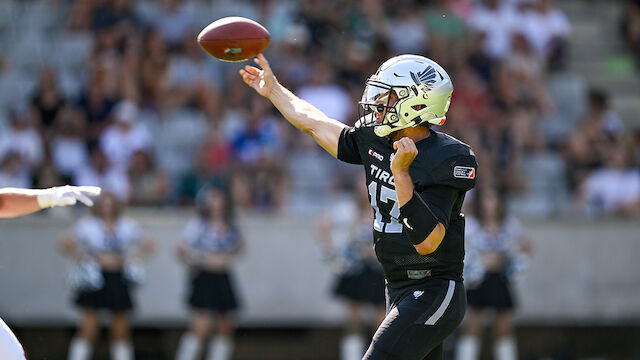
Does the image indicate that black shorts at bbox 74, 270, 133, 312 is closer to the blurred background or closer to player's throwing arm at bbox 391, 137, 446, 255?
the blurred background

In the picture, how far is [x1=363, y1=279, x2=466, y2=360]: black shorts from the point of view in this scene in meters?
4.82

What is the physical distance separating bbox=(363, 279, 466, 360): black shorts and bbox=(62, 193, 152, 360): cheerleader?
5286mm

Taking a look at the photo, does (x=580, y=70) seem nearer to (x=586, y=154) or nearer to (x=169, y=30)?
(x=586, y=154)

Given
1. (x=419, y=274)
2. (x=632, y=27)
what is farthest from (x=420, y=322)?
(x=632, y=27)

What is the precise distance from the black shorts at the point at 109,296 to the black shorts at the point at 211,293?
620 mm

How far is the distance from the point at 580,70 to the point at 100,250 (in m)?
6.99

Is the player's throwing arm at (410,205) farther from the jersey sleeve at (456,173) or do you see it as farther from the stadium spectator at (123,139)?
the stadium spectator at (123,139)

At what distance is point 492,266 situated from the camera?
10.3 metres

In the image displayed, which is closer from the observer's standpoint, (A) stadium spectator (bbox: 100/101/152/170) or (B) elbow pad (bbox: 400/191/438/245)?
(B) elbow pad (bbox: 400/191/438/245)

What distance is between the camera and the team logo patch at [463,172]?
489cm

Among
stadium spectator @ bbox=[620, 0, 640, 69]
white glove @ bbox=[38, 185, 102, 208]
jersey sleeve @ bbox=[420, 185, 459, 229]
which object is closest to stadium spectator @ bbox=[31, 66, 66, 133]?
white glove @ bbox=[38, 185, 102, 208]

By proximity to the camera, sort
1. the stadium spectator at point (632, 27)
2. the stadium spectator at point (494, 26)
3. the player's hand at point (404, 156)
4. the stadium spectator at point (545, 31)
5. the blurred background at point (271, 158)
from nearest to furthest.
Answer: the player's hand at point (404, 156) → the blurred background at point (271, 158) → the stadium spectator at point (494, 26) → the stadium spectator at point (545, 31) → the stadium spectator at point (632, 27)

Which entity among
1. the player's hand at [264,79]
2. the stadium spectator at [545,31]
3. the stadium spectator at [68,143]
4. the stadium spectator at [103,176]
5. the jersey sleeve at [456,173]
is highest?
the stadium spectator at [545,31]

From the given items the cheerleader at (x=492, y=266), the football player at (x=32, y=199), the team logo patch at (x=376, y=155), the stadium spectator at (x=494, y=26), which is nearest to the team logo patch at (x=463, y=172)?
the team logo patch at (x=376, y=155)
